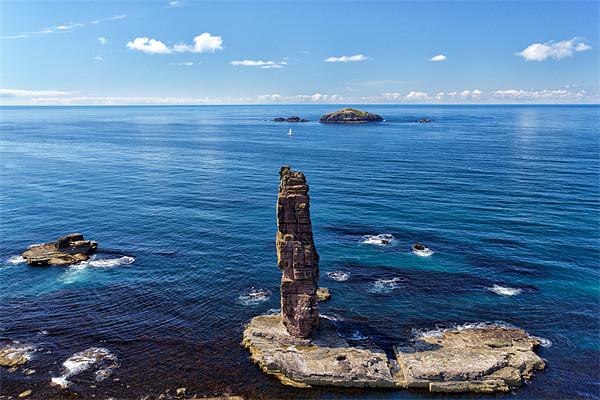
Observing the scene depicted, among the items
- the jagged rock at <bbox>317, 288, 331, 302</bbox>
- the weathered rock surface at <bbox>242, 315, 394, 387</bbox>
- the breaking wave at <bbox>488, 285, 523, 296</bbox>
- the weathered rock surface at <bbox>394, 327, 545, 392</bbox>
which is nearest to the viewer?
the weathered rock surface at <bbox>394, 327, 545, 392</bbox>

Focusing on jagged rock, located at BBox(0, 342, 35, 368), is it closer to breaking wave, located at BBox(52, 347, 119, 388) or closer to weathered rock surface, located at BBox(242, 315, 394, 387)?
breaking wave, located at BBox(52, 347, 119, 388)

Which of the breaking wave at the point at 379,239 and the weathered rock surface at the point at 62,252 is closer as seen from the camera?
the weathered rock surface at the point at 62,252

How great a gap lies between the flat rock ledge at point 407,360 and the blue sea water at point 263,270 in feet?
4.68

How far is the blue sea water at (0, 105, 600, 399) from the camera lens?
46.2 m

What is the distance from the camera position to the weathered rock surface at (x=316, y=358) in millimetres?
42312

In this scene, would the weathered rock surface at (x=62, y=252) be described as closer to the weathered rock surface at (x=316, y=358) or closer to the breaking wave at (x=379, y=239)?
the weathered rock surface at (x=316, y=358)

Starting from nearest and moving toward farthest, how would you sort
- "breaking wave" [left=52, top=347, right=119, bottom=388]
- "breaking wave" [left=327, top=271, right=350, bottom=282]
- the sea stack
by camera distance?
"breaking wave" [left=52, top=347, right=119, bottom=388] → the sea stack → "breaking wave" [left=327, top=271, right=350, bottom=282]

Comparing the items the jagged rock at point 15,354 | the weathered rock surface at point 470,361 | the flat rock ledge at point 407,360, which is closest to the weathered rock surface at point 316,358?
the flat rock ledge at point 407,360

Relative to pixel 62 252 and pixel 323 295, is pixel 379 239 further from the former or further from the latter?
pixel 62 252

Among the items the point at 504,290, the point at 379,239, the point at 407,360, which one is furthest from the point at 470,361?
the point at 379,239

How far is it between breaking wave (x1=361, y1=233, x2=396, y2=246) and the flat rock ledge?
30.7 m

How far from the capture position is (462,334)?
4994cm

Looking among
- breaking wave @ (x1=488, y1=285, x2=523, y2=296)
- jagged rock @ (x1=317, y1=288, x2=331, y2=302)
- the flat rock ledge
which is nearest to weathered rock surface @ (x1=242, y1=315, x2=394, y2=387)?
the flat rock ledge

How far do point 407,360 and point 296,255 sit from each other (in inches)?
686
